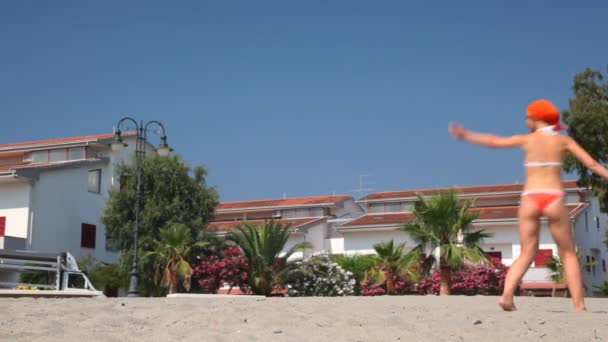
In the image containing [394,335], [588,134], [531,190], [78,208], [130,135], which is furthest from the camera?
[130,135]

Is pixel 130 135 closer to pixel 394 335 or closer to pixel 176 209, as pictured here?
pixel 176 209

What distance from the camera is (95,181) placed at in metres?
40.5

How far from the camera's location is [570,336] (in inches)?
231

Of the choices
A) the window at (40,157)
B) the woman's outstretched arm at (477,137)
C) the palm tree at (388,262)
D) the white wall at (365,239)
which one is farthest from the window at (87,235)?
the woman's outstretched arm at (477,137)

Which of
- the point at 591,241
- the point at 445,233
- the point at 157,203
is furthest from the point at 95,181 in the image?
the point at 591,241

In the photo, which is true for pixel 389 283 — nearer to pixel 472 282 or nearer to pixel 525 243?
pixel 472 282

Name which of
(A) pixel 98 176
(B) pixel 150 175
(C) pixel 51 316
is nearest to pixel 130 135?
(A) pixel 98 176

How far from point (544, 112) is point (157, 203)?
28.7 metres

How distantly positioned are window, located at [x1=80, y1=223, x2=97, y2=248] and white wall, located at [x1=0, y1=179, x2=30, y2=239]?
413 centimetres

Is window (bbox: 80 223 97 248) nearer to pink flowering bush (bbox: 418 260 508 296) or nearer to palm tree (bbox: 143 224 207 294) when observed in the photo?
palm tree (bbox: 143 224 207 294)

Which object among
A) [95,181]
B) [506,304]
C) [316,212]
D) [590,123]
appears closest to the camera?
[506,304]

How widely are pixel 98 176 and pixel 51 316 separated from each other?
35541 mm

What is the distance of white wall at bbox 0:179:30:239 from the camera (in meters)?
34.3

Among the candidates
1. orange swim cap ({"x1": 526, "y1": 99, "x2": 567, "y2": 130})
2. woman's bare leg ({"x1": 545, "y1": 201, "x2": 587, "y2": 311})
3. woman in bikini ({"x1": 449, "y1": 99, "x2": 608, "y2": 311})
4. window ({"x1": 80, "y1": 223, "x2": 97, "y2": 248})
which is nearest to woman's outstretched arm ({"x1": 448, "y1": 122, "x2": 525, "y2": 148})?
woman in bikini ({"x1": 449, "y1": 99, "x2": 608, "y2": 311})
